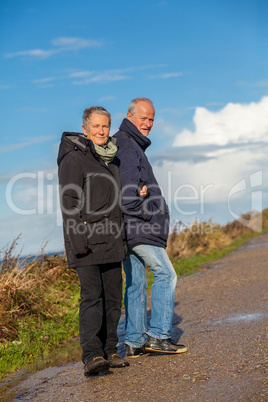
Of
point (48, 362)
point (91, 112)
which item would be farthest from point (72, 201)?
point (48, 362)

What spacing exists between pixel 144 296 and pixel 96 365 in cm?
111

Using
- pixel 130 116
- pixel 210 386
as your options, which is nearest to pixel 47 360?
pixel 210 386

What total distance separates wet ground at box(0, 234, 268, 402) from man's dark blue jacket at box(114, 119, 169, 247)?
3.98ft

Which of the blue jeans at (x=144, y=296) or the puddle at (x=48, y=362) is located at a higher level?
the blue jeans at (x=144, y=296)

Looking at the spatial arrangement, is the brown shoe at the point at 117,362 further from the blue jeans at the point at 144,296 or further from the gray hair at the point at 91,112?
the gray hair at the point at 91,112

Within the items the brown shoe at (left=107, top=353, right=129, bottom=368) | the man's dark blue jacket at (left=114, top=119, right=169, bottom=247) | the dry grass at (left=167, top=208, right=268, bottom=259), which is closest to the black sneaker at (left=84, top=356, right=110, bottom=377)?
the brown shoe at (left=107, top=353, right=129, bottom=368)

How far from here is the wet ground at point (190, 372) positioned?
390 centimetres

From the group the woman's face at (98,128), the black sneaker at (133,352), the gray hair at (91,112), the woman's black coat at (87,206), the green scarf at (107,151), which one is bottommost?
the black sneaker at (133,352)

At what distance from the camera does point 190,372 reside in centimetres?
441

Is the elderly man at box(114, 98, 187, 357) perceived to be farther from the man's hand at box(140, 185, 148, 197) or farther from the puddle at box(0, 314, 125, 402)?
the puddle at box(0, 314, 125, 402)

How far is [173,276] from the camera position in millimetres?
5289

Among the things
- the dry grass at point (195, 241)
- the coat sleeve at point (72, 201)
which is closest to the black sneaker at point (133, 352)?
the coat sleeve at point (72, 201)

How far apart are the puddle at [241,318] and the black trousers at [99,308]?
191cm

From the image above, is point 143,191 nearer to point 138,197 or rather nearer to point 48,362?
point 138,197
